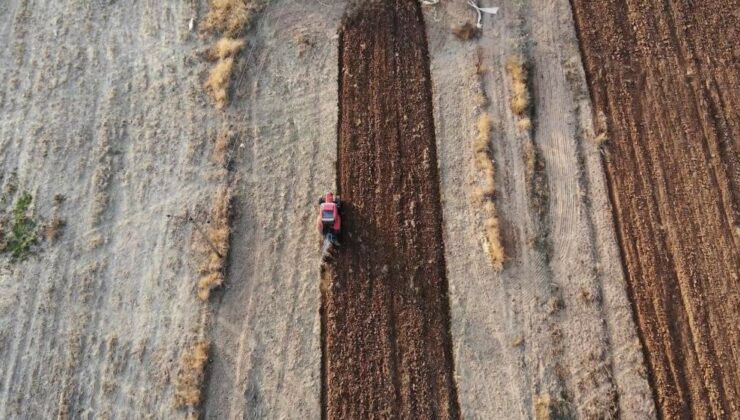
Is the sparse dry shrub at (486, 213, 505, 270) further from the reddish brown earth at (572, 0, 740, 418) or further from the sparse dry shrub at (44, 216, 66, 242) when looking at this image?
the sparse dry shrub at (44, 216, 66, 242)

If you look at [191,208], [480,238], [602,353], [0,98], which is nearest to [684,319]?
Answer: [602,353]

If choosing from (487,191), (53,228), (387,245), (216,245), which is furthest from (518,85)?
(53,228)

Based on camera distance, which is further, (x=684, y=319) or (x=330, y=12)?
(x=330, y=12)

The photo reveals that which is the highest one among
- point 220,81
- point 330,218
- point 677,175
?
point 220,81

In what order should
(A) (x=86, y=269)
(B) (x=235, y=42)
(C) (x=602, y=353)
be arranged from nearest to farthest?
(C) (x=602, y=353)
(A) (x=86, y=269)
(B) (x=235, y=42)

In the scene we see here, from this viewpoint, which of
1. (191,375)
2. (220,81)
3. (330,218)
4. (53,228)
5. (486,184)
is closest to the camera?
(191,375)

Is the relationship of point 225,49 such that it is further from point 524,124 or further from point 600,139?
point 600,139

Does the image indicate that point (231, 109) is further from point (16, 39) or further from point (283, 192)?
point (16, 39)
